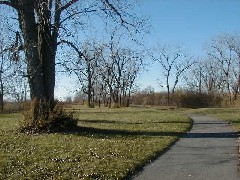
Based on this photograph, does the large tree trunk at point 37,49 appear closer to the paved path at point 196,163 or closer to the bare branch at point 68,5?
the bare branch at point 68,5

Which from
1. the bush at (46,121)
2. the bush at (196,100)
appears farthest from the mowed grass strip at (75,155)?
the bush at (196,100)

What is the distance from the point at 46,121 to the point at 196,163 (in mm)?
9224

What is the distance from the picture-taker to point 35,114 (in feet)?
57.9

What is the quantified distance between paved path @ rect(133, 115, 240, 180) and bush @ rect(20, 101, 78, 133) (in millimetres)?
6056

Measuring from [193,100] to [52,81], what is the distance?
4432 cm

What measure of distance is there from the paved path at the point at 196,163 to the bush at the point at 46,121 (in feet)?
19.9

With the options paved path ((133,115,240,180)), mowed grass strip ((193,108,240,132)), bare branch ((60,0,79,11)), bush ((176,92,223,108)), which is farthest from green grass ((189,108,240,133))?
bush ((176,92,223,108))

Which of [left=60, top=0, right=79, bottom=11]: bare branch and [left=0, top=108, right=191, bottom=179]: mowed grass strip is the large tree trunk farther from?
[left=0, top=108, right=191, bottom=179]: mowed grass strip

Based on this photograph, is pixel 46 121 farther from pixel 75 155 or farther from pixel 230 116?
pixel 230 116

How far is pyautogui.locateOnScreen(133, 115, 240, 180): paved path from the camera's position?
27.6 feet

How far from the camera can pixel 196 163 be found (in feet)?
32.6

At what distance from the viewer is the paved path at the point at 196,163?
8414 mm

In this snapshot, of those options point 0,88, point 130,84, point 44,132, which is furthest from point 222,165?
point 130,84

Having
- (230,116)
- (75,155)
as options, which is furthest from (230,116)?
(75,155)
